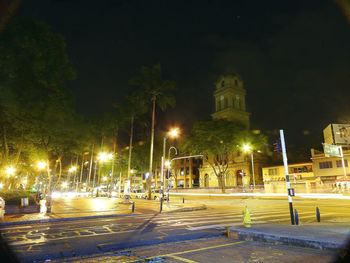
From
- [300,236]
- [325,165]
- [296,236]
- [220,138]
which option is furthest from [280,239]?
[325,165]

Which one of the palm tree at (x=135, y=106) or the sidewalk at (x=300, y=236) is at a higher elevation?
the palm tree at (x=135, y=106)

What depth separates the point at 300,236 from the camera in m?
8.82

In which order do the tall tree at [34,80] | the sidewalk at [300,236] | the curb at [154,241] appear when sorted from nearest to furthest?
1. the sidewalk at [300,236]
2. the curb at [154,241]
3. the tall tree at [34,80]

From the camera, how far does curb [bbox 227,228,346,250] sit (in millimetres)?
A: 7711

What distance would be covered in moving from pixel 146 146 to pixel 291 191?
197 feet

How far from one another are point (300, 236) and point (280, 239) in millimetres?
675

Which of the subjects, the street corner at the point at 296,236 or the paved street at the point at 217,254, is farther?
the street corner at the point at 296,236

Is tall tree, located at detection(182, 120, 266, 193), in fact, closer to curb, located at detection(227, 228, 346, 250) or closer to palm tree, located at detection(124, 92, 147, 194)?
palm tree, located at detection(124, 92, 147, 194)

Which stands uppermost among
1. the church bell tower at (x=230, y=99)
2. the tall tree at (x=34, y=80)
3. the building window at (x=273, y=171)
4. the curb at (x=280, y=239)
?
the church bell tower at (x=230, y=99)

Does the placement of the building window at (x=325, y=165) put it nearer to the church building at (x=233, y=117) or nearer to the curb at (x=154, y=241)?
the church building at (x=233, y=117)

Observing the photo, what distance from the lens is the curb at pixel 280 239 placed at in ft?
25.3

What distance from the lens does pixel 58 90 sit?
23812 mm

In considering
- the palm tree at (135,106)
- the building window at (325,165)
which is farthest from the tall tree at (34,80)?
the building window at (325,165)

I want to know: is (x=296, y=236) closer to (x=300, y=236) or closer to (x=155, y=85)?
(x=300, y=236)
